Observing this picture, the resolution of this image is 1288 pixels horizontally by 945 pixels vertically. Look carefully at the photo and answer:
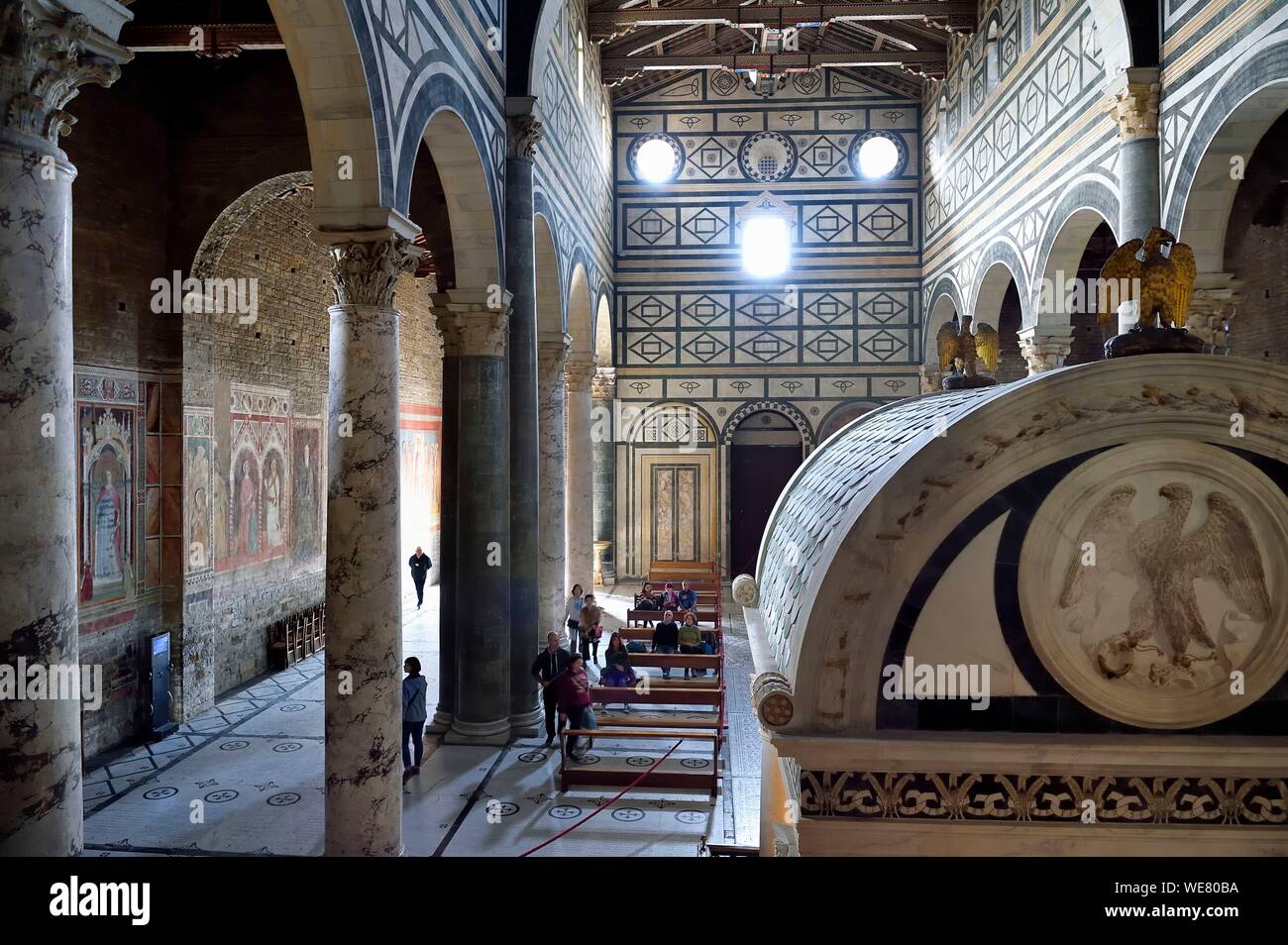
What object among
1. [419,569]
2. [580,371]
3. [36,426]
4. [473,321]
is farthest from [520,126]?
[419,569]

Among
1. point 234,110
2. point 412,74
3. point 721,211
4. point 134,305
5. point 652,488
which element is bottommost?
point 652,488

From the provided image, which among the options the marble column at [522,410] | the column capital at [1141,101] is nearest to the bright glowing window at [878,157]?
the column capital at [1141,101]

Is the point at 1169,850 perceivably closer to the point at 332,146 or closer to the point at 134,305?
the point at 332,146

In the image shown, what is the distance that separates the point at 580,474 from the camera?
18.1 m

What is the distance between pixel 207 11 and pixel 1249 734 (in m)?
10.3

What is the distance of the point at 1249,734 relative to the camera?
8.39 feet

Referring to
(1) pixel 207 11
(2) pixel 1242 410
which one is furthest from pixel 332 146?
(2) pixel 1242 410

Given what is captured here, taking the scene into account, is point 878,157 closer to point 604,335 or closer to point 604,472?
point 604,335

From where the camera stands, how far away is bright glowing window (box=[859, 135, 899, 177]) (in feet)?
68.3

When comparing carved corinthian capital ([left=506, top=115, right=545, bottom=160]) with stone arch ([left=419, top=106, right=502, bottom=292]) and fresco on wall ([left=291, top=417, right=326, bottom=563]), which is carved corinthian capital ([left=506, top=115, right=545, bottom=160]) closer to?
stone arch ([left=419, top=106, right=502, bottom=292])

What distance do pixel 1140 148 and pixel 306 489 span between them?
39.9 ft

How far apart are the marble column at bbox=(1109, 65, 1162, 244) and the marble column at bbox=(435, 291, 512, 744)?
7.13m

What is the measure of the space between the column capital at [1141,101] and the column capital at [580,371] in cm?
1048

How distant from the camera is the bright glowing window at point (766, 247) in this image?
21.0 m
